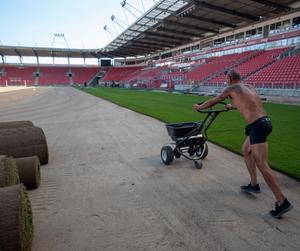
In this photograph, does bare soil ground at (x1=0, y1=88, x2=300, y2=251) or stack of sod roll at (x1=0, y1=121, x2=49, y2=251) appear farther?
bare soil ground at (x1=0, y1=88, x2=300, y2=251)

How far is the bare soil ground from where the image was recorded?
3.18 metres

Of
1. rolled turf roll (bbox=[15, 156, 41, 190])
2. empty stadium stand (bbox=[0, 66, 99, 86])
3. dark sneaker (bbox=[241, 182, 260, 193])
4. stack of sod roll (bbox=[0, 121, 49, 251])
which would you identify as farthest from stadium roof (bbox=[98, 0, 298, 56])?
empty stadium stand (bbox=[0, 66, 99, 86])

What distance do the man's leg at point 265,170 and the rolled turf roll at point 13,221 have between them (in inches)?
119

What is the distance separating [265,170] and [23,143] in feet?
15.4

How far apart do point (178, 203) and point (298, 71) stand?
67.8 ft

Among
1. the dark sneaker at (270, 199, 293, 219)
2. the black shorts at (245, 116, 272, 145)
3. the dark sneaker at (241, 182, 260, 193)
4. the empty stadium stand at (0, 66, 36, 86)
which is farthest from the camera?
the empty stadium stand at (0, 66, 36, 86)

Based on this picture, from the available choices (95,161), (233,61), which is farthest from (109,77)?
(95,161)

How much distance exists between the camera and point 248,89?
393cm

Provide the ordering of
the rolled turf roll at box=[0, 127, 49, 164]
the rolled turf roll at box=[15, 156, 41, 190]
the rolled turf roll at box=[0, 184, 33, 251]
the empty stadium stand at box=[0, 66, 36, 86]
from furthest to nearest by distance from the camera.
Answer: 1. the empty stadium stand at box=[0, 66, 36, 86]
2. the rolled turf roll at box=[0, 127, 49, 164]
3. the rolled turf roll at box=[15, 156, 41, 190]
4. the rolled turf roll at box=[0, 184, 33, 251]

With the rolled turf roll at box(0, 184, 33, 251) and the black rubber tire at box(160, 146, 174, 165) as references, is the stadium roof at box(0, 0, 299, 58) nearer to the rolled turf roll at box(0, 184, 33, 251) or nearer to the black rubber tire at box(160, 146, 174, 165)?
the black rubber tire at box(160, 146, 174, 165)

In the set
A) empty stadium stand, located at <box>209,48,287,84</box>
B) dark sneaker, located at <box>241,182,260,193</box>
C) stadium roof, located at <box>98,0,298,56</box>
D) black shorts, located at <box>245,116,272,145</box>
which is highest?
stadium roof, located at <box>98,0,298,56</box>

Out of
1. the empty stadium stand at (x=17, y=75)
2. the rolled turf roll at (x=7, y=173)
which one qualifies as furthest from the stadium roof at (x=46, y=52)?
the rolled turf roll at (x=7, y=173)

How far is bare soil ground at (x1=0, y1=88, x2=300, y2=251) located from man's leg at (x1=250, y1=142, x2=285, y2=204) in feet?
1.11

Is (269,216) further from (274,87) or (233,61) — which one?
(233,61)
